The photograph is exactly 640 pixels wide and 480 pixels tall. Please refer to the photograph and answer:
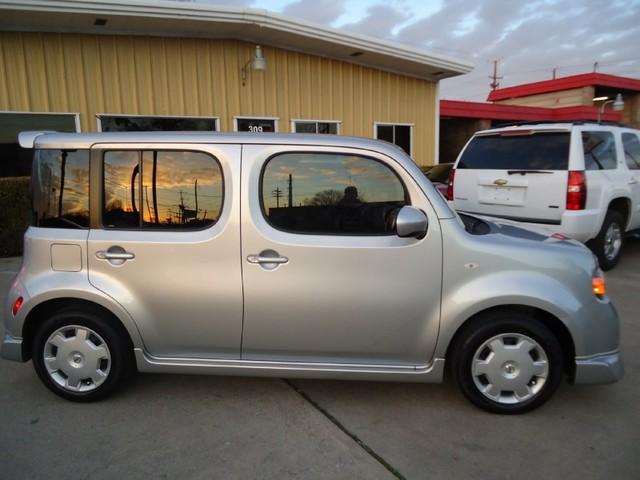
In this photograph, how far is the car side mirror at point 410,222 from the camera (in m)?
2.78

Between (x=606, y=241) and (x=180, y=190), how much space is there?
5.74 m

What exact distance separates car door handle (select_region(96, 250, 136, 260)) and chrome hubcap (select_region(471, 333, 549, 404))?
227cm

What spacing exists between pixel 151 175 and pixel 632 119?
27.7 metres

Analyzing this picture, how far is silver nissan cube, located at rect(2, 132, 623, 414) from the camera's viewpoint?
2.92 m

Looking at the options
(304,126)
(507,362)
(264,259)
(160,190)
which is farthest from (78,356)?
(304,126)

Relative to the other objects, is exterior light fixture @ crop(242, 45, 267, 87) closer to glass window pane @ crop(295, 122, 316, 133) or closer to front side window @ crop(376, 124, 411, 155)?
glass window pane @ crop(295, 122, 316, 133)

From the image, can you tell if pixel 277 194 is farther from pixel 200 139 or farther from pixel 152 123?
pixel 152 123

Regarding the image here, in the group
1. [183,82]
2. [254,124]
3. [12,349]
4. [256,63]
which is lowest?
[12,349]

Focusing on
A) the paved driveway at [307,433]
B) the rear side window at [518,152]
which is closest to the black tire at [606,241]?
the rear side window at [518,152]

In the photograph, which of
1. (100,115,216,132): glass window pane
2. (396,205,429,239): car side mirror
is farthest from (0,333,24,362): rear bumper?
(100,115,216,132): glass window pane

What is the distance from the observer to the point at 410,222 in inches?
110

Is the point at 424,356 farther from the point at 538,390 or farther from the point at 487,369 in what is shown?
the point at 538,390

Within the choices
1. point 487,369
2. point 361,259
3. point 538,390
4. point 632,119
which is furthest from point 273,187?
point 632,119

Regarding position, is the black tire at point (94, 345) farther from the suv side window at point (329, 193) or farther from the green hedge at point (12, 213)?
the green hedge at point (12, 213)
